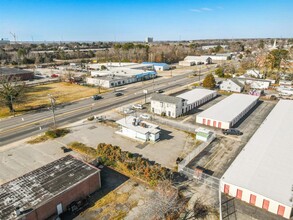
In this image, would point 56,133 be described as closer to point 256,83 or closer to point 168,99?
point 168,99

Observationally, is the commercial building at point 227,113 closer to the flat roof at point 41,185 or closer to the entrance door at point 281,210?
the entrance door at point 281,210

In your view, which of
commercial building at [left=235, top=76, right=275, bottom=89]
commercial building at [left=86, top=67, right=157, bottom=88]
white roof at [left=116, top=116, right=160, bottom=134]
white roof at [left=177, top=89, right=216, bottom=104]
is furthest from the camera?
commercial building at [left=86, top=67, right=157, bottom=88]

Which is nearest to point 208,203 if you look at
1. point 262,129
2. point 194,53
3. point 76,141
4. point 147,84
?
point 262,129

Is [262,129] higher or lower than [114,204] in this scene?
higher

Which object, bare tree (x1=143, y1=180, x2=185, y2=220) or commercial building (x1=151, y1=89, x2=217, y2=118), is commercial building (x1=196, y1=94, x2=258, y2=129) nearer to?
commercial building (x1=151, y1=89, x2=217, y2=118)

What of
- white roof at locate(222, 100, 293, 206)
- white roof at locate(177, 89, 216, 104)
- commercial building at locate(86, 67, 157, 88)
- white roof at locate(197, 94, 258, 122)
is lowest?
white roof at locate(222, 100, 293, 206)

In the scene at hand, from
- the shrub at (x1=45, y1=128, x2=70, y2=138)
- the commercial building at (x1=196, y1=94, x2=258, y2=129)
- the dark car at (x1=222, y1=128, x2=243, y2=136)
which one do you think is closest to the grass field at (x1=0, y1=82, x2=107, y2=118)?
the shrub at (x1=45, y1=128, x2=70, y2=138)

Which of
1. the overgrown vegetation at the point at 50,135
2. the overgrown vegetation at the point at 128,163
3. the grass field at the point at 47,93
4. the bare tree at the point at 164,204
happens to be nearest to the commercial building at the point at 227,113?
the overgrown vegetation at the point at 128,163

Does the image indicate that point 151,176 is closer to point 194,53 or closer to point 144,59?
point 144,59
